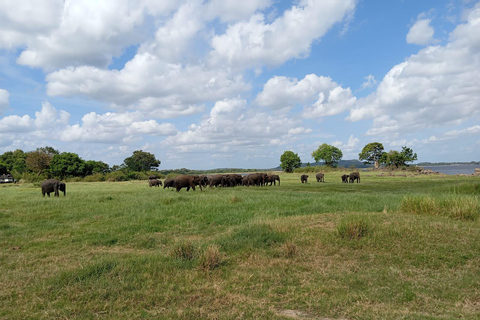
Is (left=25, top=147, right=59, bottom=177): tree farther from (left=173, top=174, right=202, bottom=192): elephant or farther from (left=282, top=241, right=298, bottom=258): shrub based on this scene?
(left=282, top=241, right=298, bottom=258): shrub

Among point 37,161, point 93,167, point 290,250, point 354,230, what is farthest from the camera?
point 93,167

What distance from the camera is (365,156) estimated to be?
328ft

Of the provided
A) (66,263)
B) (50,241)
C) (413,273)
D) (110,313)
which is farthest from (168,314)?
(50,241)

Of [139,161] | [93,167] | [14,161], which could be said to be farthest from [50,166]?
[139,161]

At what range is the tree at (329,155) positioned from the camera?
10450 centimetres

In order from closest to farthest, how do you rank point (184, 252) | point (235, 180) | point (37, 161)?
point (184, 252), point (235, 180), point (37, 161)

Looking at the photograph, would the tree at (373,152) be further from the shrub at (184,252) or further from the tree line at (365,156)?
the shrub at (184,252)

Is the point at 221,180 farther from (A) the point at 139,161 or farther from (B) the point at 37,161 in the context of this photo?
(A) the point at 139,161

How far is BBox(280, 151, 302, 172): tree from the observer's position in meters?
96.8

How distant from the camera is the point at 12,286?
5.92m

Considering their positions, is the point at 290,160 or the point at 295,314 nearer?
the point at 295,314

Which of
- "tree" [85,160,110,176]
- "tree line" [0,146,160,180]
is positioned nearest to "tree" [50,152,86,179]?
"tree line" [0,146,160,180]

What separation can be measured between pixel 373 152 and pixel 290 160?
27544mm

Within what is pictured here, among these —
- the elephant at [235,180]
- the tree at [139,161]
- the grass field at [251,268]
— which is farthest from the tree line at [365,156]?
the grass field at [251,268]
